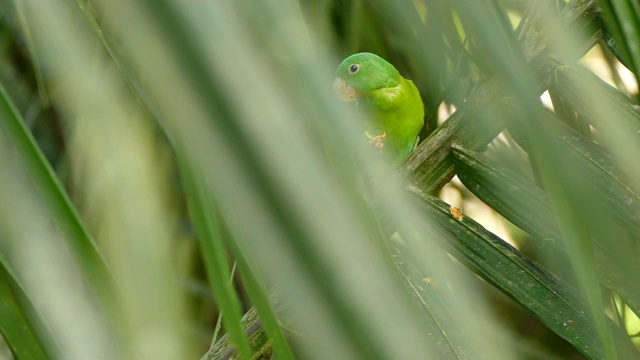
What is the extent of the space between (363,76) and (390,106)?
73 millimetres

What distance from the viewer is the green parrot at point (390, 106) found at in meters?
1.07

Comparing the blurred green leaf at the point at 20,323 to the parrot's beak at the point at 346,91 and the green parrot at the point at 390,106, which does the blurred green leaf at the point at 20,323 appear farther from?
the parrot's beak at the point at 346,91

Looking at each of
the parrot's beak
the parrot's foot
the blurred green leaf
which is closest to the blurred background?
the blurred green leaf

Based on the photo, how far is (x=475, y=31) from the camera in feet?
0.56

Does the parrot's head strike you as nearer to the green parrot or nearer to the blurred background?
the green parrot

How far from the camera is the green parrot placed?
1.07 m

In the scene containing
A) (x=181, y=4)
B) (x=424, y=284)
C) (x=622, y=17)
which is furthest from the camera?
(x=424, y=284)

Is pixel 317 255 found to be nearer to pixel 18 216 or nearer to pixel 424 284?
pixel 18 216

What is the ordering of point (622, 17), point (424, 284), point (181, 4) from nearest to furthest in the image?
1. point (181, 4)
2. point (622, 17)
3. point (424, 284)

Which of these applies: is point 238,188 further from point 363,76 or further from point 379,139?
point 363,76

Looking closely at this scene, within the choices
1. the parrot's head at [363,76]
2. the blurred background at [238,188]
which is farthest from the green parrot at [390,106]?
the blurred background at [238,188]

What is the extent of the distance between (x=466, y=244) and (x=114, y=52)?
39 cm

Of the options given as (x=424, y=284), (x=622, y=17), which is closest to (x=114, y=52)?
(x=622, y=17)

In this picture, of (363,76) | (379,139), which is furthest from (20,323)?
(363,76)
